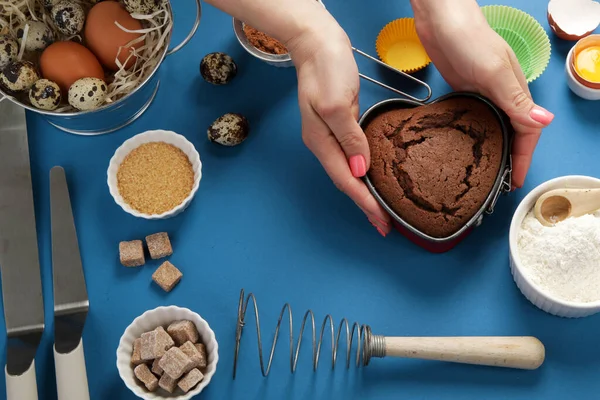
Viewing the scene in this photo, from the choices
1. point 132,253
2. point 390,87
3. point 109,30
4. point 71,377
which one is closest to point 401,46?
point 390,87

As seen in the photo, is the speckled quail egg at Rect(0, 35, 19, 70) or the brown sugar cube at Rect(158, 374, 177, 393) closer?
the brown sugar cube at Rect(158, 374, 177, 393)

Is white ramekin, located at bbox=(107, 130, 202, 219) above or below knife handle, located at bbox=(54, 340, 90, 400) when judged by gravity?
above

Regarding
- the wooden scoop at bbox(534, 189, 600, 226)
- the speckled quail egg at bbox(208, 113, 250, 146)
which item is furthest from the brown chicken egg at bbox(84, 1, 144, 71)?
the wooden scoop at bbox(534, 189, 600, 226)

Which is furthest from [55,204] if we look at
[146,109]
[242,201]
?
[242,201]

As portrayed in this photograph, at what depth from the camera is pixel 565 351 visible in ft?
4.16

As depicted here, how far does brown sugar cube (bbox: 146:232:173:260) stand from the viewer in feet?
4.49

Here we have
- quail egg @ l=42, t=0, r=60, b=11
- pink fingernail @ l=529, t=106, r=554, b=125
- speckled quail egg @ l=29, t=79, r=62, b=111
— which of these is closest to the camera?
pink fingernail @ l=529, t=106, r=554, b=125

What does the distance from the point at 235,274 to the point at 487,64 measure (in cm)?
62

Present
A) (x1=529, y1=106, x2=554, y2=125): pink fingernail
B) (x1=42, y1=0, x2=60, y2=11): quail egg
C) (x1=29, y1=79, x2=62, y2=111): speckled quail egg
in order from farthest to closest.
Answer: (x1=42, y1=0, x2=60, y2=11): quail egg, (x1=29, y1=79, x2=62, y2=111): speckled quail egg, (x1=529, y1=106, x2=554, y2=125): pink fingernail

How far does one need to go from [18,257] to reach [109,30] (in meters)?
0.49

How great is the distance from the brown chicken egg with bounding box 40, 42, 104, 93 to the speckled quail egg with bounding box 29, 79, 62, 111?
4 centimetres

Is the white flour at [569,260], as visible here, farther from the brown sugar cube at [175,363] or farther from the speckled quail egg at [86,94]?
the speckled quail egg at [86,94]

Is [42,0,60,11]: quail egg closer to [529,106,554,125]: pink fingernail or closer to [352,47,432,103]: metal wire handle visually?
[352,47,432,103]: metal wire handle

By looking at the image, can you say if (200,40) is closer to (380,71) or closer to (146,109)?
(146,109)
